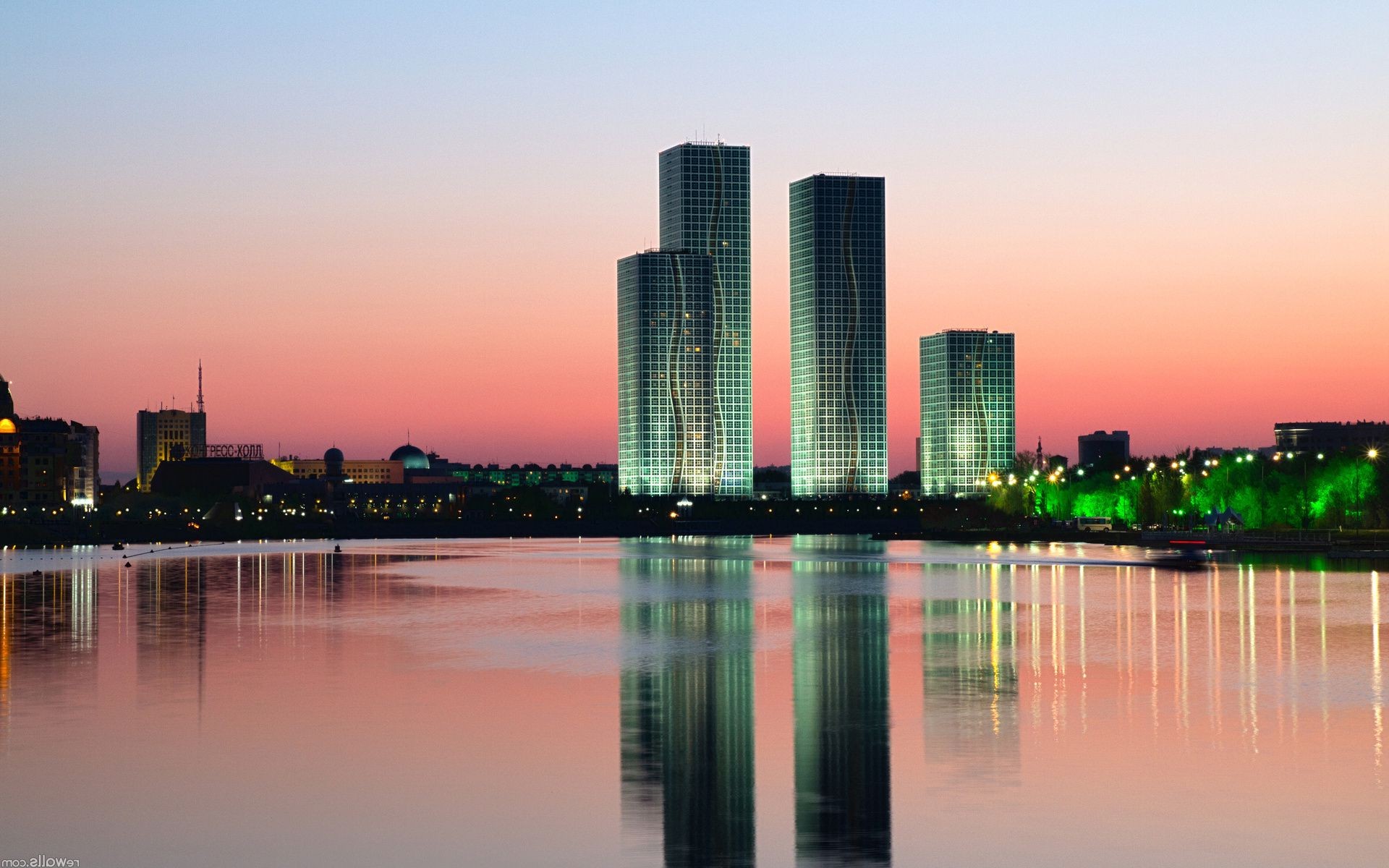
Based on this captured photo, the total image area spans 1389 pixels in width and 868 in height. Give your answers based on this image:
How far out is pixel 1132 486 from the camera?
188 m

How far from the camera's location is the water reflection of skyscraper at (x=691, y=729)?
68.2ft

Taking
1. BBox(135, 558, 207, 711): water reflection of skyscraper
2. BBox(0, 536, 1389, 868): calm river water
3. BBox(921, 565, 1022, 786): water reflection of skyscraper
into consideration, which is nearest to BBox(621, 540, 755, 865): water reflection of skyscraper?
BBox(0, 536, 1389, 868): calm river water

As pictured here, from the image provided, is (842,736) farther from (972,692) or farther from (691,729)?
(972,692)

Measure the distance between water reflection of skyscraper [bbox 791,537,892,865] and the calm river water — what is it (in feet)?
0.36

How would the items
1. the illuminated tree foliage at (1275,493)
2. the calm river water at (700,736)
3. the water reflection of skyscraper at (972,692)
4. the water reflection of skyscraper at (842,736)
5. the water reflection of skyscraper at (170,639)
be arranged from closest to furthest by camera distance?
1. the water reflection of skyscraper at (842,736)
2. the calm river water at (700,736)
3. the water reflection of skyscraper at (972,692)
4. the water reflection of skyscraper at (170,639)
5. the illuminated tree foliage at (1275,493)

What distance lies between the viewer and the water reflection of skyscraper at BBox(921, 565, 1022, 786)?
25.9 m

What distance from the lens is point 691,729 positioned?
29.6 metres

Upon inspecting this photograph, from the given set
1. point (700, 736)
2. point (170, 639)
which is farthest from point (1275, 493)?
point (700, 736)

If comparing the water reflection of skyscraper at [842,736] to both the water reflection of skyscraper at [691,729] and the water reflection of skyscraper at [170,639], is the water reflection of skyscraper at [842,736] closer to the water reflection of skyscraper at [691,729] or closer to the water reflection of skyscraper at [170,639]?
the water reflection of skyscraper at [691,729]

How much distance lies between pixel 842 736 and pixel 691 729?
2.90 metres

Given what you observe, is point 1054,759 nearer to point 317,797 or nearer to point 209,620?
point 317,797

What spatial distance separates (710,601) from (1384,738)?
43.7m

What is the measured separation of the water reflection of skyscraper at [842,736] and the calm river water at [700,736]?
11 centimetres

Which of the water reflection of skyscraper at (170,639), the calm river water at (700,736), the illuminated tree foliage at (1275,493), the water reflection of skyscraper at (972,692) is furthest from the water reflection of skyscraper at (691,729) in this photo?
the illuminated tree foliage at (1275,493)
